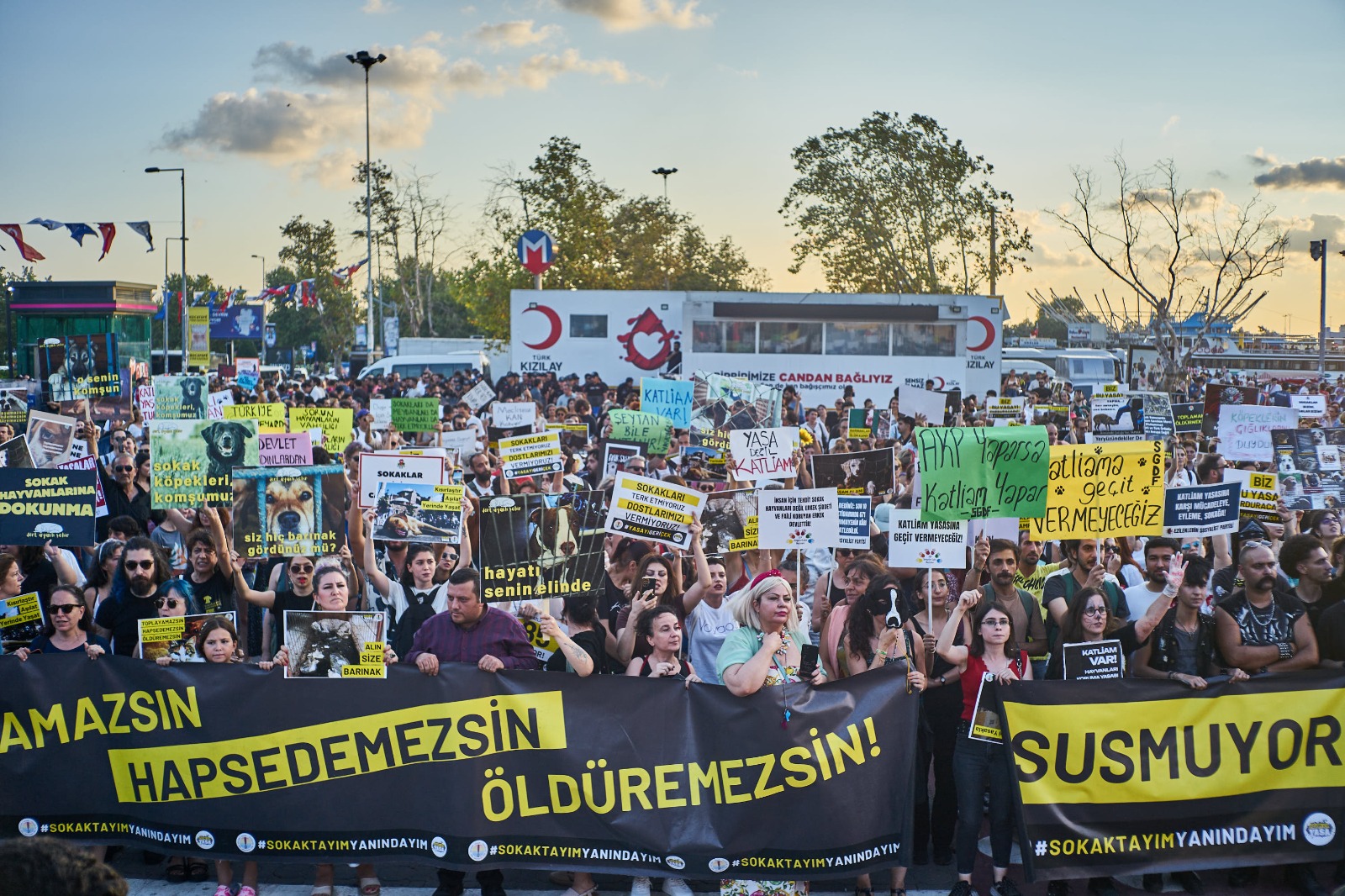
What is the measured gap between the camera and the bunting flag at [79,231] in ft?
92.6

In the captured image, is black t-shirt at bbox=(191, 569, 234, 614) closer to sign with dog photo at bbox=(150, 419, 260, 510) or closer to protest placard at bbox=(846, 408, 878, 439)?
sign with dog photo at bbox=(150, 419, 260, 510)

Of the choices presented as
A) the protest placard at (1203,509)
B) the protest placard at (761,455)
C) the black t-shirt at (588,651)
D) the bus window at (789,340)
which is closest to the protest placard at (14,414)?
the protest placard at (761,455)

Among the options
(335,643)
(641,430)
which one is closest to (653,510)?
(335,643)

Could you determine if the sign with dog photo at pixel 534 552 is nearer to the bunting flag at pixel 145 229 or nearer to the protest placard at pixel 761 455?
the protest placard at pixel 761 455

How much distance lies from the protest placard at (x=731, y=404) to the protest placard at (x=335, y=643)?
26.4 feet

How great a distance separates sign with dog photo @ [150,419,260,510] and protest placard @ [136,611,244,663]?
1.79 m

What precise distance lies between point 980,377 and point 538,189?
1674 cm

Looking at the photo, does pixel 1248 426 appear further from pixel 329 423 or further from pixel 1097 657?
pixel 329 423

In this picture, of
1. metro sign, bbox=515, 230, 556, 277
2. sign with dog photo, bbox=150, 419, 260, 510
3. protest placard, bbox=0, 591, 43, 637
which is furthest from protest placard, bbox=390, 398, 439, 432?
metro sign, bbox=515, 230, 556, 277

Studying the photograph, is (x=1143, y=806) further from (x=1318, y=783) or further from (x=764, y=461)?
(x=764, y=461)

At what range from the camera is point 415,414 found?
587 inches

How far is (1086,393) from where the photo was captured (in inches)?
1460

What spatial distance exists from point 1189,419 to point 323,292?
54021 millimetres

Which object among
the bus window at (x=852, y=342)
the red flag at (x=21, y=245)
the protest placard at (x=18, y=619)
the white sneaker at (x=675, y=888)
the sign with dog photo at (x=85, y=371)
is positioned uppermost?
the red flag at (x=21, y=245)
